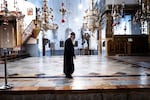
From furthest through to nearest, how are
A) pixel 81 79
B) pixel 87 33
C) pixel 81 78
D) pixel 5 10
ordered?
pixel 87 33 < pixel 5 10 < pixel 81 78 < pixel 81 79

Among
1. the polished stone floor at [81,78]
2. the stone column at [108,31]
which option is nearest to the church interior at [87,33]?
the stone column at [108,31]

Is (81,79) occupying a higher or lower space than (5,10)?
lower

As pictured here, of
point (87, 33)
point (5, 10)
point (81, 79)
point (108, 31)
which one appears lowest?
point (81, 79)

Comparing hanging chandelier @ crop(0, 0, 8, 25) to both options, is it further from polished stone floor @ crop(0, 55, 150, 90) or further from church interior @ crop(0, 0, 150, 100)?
polished stone floor @ crop(0, 55, 150, 90)

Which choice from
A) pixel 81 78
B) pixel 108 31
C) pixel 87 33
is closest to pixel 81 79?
pixel 81 78

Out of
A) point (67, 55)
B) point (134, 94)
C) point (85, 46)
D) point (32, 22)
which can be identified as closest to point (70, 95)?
point (134, 94)

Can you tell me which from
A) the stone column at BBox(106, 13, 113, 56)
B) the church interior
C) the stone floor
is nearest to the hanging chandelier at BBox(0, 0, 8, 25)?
the church interior

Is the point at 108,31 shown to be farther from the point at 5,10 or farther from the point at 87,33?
the point at 5,10

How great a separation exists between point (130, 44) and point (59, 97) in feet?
50.5

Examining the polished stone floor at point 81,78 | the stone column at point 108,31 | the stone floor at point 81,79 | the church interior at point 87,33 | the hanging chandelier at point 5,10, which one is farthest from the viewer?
the stone column at point 108,31

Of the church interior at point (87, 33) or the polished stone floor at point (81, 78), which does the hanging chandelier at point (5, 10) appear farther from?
→ the polished stone floor at point (81, 78)

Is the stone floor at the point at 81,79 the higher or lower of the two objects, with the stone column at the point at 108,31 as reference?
lower

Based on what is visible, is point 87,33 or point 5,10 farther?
point 87,33

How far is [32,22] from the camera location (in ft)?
70.7
